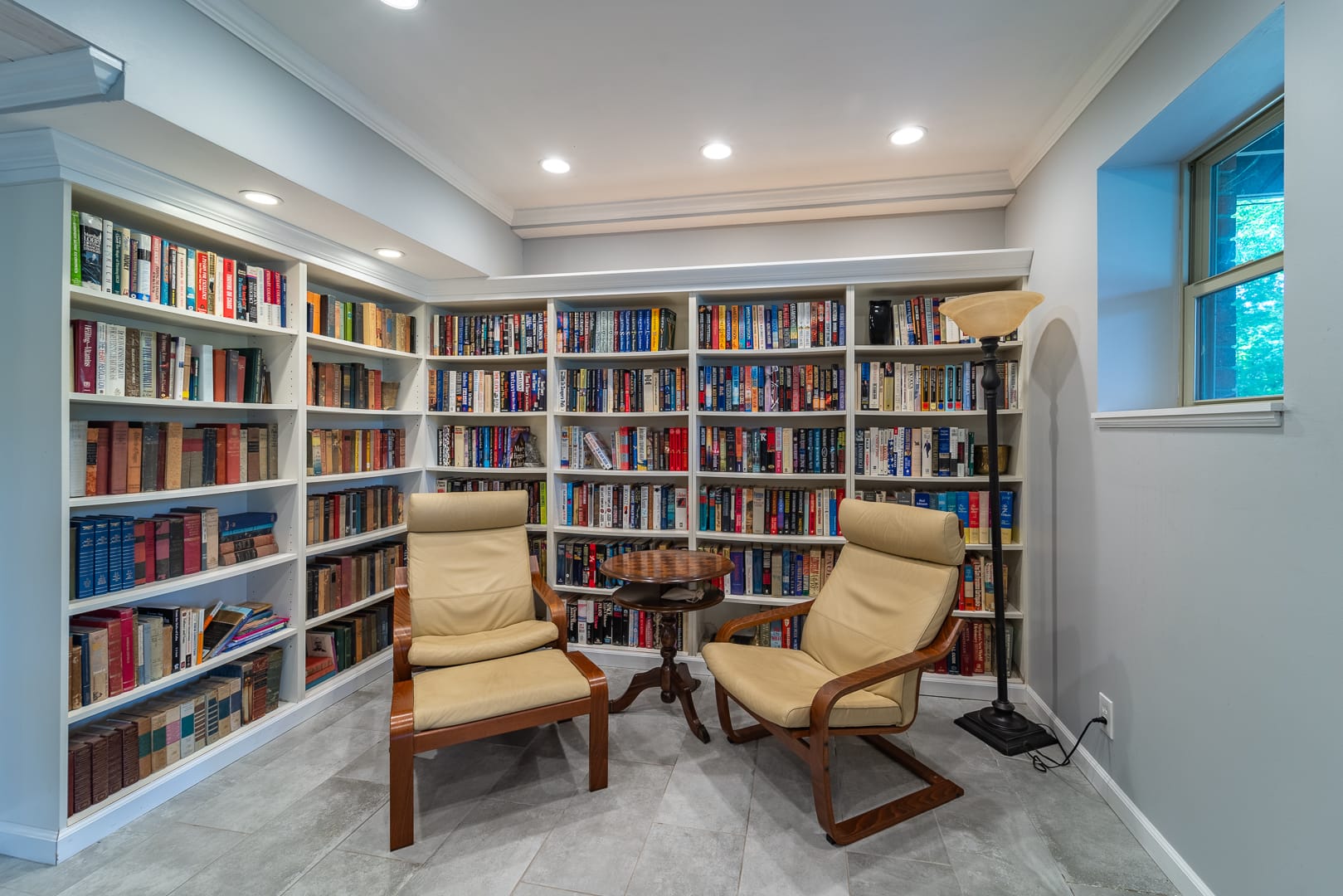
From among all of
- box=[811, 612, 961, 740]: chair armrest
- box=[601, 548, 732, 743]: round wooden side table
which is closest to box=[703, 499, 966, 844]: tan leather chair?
box=[811, 612, 961, 740]: chair armrest

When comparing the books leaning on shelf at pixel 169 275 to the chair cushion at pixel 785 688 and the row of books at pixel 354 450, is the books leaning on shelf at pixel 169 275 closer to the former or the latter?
the row of books at pixel 354 450

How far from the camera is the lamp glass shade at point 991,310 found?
7.64 feet

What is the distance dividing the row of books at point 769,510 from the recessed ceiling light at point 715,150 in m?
1.70

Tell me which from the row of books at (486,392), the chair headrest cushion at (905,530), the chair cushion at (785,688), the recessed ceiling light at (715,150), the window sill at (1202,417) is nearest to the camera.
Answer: the window sill at (1202,417)

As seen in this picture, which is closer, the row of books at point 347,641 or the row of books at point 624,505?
the row of books at point 347,641

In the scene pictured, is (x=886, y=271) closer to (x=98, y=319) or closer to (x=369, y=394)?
(x=369, y=394)

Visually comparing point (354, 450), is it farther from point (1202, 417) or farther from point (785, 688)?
point (1202, 417)

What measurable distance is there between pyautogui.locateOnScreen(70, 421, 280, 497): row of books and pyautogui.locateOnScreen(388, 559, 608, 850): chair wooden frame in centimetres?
84

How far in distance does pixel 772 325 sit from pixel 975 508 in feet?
4.65

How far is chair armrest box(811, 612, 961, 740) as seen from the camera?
1.83 metres

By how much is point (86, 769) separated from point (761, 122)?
343 cm

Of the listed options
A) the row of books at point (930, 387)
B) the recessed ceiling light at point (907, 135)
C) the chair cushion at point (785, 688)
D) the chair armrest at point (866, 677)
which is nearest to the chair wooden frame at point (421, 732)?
the chair cushion at point (785, 688)
